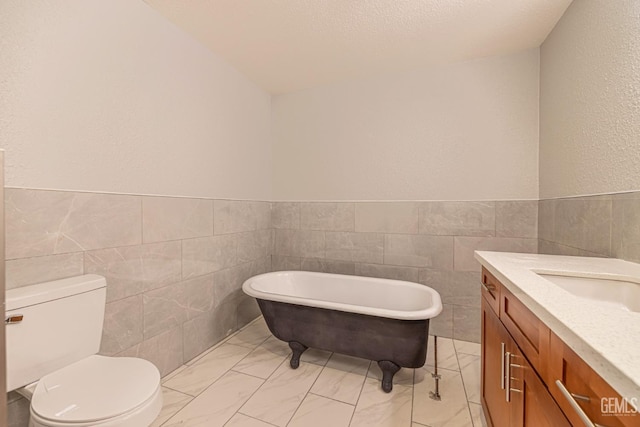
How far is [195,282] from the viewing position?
6.98ft

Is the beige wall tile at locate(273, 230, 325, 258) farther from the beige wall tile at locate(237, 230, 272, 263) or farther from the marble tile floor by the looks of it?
the marble tile floor

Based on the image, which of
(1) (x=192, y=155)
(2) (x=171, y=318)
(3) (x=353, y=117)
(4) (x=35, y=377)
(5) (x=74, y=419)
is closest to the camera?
(5) (x=74, y=419)

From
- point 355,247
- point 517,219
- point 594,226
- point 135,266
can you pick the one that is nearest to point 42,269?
point 135,266

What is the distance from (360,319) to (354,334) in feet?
0.41

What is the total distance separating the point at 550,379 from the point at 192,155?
2.34 meters

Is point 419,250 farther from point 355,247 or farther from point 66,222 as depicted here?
point 66,222

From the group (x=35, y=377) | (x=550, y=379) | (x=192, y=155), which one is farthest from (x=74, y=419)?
(x=192, y=155)

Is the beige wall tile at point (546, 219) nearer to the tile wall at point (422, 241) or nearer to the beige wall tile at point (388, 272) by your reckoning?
the tile wall at point (422, 241)

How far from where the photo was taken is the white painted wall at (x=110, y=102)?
4.11ft

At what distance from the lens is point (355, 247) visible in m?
2.77

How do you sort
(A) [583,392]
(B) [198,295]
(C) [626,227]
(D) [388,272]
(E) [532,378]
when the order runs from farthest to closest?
1. (D) [388,272]
2. (B) [198,295]
3. (C) [626,227]
4. (E) [532,378]
5. (A) [583,392]

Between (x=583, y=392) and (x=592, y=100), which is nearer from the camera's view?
(x=583, y=392)

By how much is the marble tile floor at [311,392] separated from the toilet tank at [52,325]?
64 centimetres

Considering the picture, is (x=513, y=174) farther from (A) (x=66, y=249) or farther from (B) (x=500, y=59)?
(A) (x=66, y=249)
